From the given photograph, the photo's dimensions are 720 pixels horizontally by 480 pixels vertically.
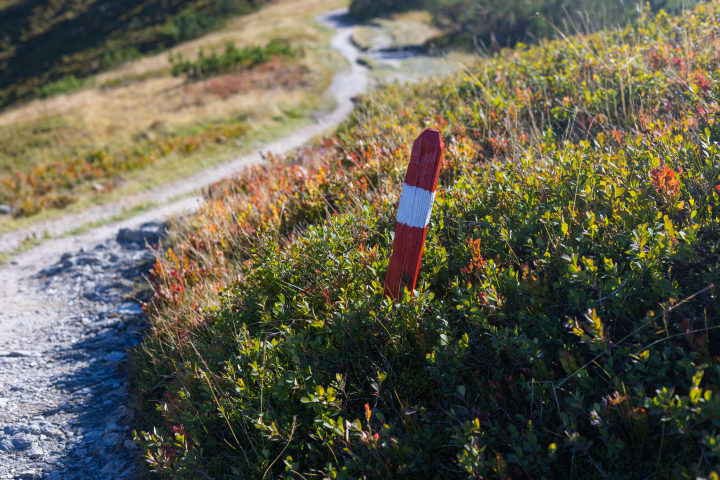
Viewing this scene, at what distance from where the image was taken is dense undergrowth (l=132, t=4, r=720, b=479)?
208 cm

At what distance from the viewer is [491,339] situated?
2408 millimetres

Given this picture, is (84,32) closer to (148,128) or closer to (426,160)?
(148,128)

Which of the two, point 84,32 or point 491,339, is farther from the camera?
point 84,32

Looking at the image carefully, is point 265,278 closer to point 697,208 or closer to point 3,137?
point 697,208

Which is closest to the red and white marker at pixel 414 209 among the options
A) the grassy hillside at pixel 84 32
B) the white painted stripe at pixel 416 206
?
the white painted stripe at pixel 416 206

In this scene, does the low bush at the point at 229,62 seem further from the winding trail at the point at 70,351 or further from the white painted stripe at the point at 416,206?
the white painted stripe at the point at 416,206

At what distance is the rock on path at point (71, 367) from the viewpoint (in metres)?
3.28

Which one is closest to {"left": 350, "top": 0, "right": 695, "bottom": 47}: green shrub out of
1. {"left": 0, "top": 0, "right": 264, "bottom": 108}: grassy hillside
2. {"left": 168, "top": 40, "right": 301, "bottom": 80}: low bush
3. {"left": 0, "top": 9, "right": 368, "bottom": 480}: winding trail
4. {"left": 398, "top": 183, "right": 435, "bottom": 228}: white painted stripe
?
{"left": 168, "top": 40, "right": 301, "bottom": 80}: low bush

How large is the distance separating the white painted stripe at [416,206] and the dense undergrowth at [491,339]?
45 cm

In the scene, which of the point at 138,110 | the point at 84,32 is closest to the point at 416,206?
the point at 138,110

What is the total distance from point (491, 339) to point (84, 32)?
69.2 meters

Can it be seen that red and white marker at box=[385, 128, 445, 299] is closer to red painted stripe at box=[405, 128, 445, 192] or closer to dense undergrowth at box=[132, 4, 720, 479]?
red painted stripe at box=[405, 128, 445, 192]

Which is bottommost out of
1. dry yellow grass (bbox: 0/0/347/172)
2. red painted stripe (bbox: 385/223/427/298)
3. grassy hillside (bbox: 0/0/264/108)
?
dry yellow grass (bbox: 0/0/347/172)

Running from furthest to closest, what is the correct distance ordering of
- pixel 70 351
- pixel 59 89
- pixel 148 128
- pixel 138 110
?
pixel 59 89
pixel 138 110
pixel 148 128
pixel 70 351
